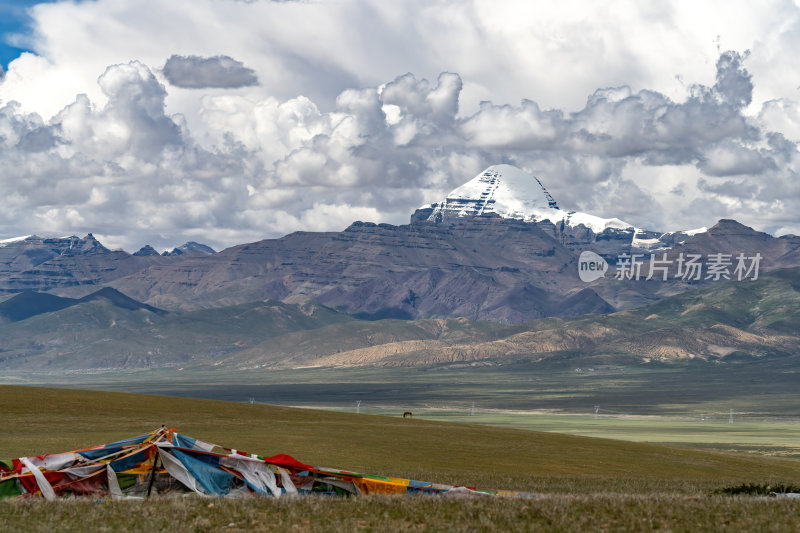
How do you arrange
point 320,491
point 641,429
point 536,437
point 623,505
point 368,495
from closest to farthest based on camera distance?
point 623,505
point 368,495
point 320,491
point 536,437
point 641,429

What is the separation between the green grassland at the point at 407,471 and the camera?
21859 millimetres

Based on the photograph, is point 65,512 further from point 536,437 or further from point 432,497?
point 536,437

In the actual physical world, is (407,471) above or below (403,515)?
below

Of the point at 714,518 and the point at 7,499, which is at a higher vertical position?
the point at 714,518

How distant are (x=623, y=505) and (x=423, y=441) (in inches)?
1832

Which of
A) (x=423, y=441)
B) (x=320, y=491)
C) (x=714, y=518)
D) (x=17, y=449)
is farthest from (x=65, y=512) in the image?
(x=423, y=441)

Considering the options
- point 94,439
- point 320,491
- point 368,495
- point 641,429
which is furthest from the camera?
point 641,429

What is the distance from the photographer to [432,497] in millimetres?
25109

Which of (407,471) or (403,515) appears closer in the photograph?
(403,515)

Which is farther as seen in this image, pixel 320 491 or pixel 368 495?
pixel 320 491

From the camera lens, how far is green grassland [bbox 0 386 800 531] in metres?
21.9

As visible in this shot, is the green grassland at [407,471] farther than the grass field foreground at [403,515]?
Yes

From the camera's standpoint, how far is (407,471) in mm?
49906

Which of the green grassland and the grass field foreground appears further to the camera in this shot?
the green grassland
